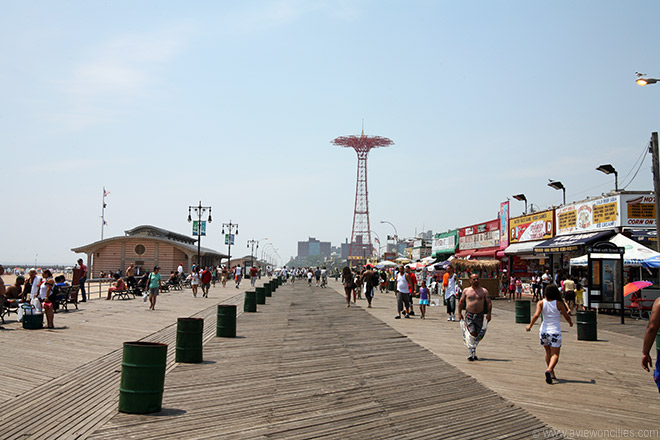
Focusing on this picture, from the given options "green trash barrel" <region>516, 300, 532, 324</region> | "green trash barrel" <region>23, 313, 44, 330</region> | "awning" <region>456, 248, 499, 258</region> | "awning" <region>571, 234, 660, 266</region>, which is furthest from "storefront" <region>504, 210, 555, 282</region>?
"green trash barrel" <region>23, 313, 44, 330</region>

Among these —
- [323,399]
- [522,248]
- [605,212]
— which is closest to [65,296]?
[323,399]

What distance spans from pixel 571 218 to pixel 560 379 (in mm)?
24578

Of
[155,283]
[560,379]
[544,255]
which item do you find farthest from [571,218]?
[560,379]

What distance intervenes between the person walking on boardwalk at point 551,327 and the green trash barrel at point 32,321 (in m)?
12.2

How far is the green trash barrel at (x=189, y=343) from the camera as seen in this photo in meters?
A: 10.9

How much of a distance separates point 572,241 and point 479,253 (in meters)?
17.9

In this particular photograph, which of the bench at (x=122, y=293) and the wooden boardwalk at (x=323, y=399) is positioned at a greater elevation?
the bench at (x=122, y=293)

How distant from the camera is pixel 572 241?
97.9ft

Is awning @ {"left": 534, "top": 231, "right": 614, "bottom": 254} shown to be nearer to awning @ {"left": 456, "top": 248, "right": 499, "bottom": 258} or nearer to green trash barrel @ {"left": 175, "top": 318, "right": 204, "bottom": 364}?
awning @ {"left": 456, "top": 248, "right": 499, "bottom": 258}

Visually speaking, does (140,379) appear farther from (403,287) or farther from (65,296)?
(65,296)

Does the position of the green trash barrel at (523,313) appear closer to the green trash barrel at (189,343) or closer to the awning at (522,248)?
the green trash barrel at (189,343)

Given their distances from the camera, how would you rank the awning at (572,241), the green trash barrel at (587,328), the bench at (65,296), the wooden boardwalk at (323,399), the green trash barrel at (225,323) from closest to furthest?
1. the wooden boardwalk at (323,399)
2. the green trash barrel at (225,323)
3. the green trash barrel at (587,328)
4. the bench at (65,296)
5. the awning at (572,241)

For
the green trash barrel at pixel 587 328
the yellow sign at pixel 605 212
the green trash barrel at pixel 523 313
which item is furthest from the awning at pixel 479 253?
the green trash barrel at pixel 587 328

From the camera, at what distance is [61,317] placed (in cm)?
1864
